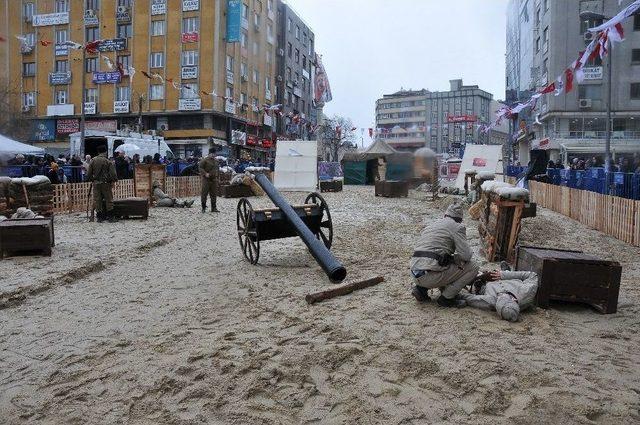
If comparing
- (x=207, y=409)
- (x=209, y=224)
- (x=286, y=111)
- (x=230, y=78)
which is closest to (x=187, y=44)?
(x=230, y=78)

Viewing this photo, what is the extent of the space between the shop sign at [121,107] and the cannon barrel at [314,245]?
39268 millimetres

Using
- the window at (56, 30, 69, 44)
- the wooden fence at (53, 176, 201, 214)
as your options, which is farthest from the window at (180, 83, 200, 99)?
the wooden fence at (53, 176, 201, 214)

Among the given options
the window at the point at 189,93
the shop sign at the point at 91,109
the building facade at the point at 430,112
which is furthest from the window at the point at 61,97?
the building facade at the point at 430,112

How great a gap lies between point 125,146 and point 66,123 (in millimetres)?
24463

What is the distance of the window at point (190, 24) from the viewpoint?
142 ft

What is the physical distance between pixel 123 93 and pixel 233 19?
10868 mm

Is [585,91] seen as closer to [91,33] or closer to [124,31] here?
[124,31]

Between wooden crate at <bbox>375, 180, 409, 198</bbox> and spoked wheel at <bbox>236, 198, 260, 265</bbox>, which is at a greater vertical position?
wooden crate at <bbox>375, 180, 409, 198</bbox>

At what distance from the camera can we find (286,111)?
→ 202 ft

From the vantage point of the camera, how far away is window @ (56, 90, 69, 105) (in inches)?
1809

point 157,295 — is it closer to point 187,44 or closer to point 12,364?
point 12,364

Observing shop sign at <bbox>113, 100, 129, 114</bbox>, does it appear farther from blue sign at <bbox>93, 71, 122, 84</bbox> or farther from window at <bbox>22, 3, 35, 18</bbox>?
window at <bbox>22, 3, 35, 18</bbox>

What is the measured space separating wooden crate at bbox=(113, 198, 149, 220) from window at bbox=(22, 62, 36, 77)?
133ft

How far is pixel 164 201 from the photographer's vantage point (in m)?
17.5
